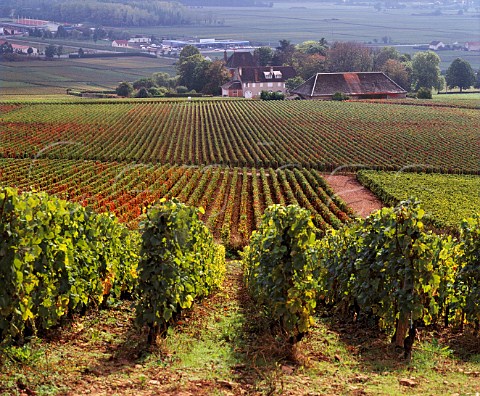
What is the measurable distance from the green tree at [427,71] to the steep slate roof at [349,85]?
17.1m

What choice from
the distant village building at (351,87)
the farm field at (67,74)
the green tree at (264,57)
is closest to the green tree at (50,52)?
the farm field at (67,74)

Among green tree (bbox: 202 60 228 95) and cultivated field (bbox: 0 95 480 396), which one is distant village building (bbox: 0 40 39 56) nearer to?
green tree (bbox: 202 60 228 95)

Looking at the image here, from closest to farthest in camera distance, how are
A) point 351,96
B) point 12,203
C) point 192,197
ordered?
point 12,203 → point 192,197 → point 351,96

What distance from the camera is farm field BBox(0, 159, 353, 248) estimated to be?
119 ft

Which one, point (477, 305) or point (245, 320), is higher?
point (477, 305)

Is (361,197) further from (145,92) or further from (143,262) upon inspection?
(145,92)

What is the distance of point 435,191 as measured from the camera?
45.8m

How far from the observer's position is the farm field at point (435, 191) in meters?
39.0

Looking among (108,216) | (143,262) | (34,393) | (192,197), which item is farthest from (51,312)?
(192,197)

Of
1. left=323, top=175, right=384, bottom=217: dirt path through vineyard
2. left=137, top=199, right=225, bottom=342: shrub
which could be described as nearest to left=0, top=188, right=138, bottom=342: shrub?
left=137, top=199, right=225, bottom=342: shrub

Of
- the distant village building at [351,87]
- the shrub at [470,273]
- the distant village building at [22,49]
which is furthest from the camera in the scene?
the distant village building at [22,49]

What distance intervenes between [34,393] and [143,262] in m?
2.98

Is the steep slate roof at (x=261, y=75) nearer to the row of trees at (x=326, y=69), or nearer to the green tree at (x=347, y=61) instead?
the row of trees at (x=326, y=69)

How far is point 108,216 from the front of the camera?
47.7 ft
